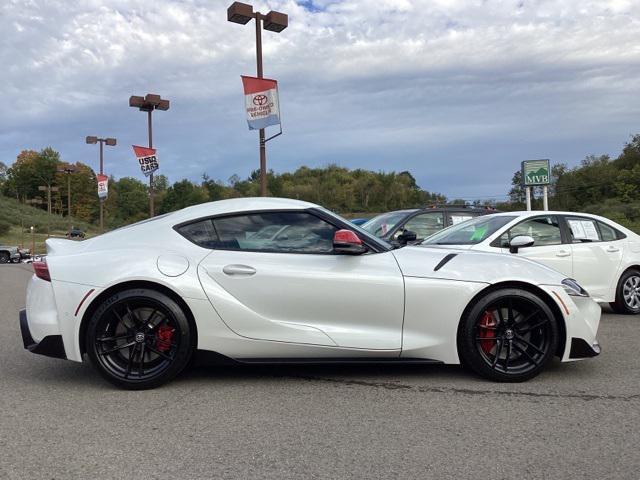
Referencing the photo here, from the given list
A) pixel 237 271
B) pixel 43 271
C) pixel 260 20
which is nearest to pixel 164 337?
pixel 237 271

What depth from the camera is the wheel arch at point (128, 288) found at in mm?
4078

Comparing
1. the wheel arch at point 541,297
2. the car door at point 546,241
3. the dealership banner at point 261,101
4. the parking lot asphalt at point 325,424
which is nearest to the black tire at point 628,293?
the car door at point 546,241

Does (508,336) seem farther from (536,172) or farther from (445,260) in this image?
(536,172)

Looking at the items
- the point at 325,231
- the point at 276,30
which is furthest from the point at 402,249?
the point at 276,30

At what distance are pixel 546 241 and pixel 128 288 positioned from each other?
5.42 meters

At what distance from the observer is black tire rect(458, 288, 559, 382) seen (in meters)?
4.21

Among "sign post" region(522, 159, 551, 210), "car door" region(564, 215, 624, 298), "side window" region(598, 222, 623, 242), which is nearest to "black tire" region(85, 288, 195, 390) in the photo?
"car door" region(564, 215, 624, 298)

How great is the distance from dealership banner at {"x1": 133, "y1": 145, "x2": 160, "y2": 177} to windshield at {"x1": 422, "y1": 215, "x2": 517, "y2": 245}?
631 inches

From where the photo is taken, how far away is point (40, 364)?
500cm

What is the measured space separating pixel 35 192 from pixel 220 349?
116 m

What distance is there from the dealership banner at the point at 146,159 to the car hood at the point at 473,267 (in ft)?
60.3

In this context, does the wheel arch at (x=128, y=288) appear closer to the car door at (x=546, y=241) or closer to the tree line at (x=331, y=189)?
the car door at (x=546, y=241)

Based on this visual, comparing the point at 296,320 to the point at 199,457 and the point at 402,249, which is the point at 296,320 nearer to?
the point at 402,249

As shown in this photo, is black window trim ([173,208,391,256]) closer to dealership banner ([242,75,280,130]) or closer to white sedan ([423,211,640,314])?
white sedan ([423,211,640,314])
